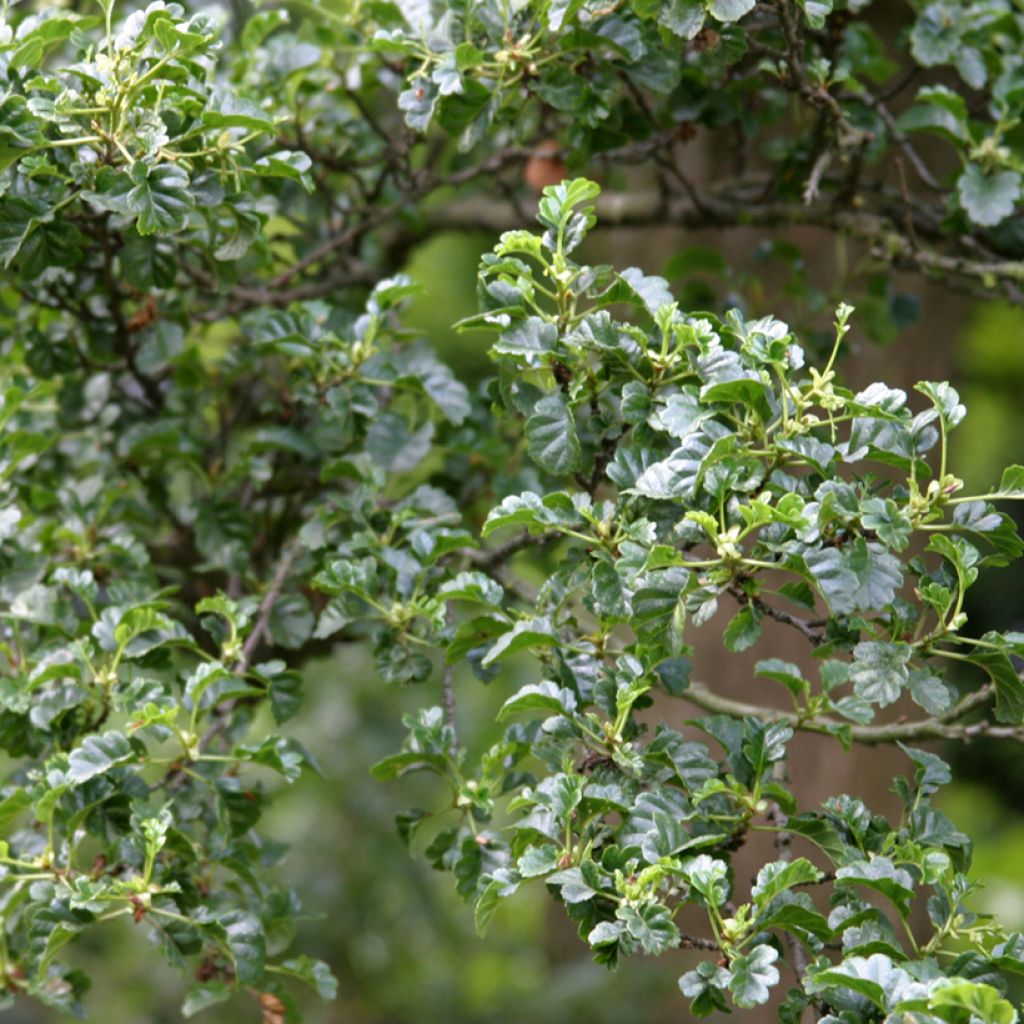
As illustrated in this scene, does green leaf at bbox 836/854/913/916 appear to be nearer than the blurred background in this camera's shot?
Yes

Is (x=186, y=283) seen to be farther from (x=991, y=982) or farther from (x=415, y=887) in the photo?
(x=415, y=887)

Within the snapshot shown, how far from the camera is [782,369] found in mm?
1017

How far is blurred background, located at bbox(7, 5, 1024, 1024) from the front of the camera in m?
2.37

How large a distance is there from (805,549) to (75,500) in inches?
39.3

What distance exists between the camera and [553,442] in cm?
112

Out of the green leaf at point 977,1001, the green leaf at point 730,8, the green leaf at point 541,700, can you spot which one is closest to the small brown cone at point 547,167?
the green leaf at point 730,8

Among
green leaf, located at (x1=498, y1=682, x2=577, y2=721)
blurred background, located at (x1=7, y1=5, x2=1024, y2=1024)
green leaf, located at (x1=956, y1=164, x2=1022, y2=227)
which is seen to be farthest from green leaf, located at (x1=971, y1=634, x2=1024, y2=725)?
blurred background, located at (x1=7, y1=5, x2=1024, y2=1024)

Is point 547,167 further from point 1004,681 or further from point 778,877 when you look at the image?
point 778,877

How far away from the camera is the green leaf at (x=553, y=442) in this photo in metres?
1.12

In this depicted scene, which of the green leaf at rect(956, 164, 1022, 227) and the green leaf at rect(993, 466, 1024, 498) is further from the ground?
the green leaf at rect(993, 466, 1024, 498)

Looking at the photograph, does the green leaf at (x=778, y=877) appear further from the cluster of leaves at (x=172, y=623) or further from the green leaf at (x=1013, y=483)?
the cluster of leaves at (x=172, y=623)

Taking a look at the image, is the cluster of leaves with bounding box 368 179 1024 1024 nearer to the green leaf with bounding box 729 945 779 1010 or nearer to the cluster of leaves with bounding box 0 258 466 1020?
the green leaf with bounding box 729 945 779 1010

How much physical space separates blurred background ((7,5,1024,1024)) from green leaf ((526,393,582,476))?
0.92m

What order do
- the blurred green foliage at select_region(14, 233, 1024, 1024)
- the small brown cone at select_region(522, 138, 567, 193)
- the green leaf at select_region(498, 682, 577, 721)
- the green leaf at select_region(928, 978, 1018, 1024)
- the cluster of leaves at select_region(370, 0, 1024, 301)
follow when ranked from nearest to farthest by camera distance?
the green leaf at select_region(928, 978, 1018, 1024) < the green leaf at select_region(498, 682, 577, 721) < the cluster of leaves at select_region(370, 0, 1024, 301) < the small brown cone at select_region(522, 138, 567, 193) < the blurred green foliage at select_region(14, 233, 1024, 1024)
